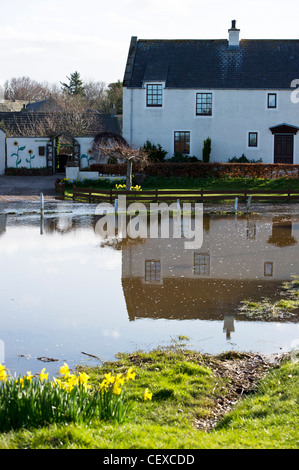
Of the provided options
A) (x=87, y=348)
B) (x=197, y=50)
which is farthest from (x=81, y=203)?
(x=87, y=348)

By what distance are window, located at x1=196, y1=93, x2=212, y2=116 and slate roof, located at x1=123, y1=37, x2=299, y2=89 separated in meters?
0.72

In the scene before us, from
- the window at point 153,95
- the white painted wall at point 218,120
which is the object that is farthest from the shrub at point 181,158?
the window at point 153,95

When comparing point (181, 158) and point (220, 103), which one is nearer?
point (181, 158)

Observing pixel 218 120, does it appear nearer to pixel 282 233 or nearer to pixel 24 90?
pixel 282 233

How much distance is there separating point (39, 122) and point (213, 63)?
17853mm

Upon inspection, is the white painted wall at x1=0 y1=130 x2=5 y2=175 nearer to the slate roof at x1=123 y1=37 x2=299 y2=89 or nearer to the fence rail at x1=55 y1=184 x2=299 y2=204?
the slate roof at x1=123 y1=37 x2=299 y2=89

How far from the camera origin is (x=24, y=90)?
108 m

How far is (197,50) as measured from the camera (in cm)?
4488

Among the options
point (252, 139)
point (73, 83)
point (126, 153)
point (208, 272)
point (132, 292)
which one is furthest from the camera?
point (73, 83)

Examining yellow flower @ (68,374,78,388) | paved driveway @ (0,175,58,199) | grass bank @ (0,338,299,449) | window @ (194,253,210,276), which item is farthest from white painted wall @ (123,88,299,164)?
yellow flower @ (68,374,78,388)

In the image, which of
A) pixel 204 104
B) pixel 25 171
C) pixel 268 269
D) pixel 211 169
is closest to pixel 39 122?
pixel 25 171

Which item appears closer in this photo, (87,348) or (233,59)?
(87,348)

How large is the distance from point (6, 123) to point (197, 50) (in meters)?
19.3
